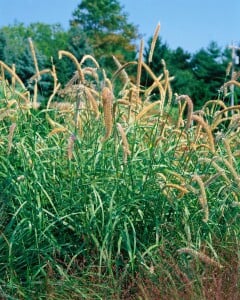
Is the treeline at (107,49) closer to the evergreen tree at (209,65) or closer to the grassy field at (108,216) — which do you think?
the evergreen tree at (209,65)

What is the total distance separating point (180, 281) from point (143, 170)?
101 cm

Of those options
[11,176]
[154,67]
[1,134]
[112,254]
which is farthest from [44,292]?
[154,67]

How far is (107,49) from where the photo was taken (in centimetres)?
4925

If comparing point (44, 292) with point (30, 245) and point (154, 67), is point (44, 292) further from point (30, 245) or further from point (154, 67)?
point (154, 67)

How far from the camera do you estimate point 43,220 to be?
486cm

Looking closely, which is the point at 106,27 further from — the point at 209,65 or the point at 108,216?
the point at 108,216

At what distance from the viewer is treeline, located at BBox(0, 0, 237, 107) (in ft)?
110

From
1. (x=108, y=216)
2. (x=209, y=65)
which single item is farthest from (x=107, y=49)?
(x=108, y=216)

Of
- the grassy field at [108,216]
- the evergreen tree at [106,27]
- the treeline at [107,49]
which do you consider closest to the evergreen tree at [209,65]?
the treeline at [107,49]

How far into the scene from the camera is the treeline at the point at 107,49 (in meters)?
33.6

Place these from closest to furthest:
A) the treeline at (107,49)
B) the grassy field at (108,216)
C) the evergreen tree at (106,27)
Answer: the grassy field at (108,216) < the treeline at (107,49) < the evergreen tree at (106,27)

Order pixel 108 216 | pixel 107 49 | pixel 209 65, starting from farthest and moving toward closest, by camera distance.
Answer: pixel 107 49 → pixel 209 65 → pixel 108 216

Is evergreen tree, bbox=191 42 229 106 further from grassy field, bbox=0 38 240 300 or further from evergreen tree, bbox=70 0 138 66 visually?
grassy field, bbox=0 38 240 300

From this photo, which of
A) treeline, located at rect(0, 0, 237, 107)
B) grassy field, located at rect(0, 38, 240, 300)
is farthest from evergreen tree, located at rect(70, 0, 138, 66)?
grassy field, located at rect(0, 38, 240, 300)
